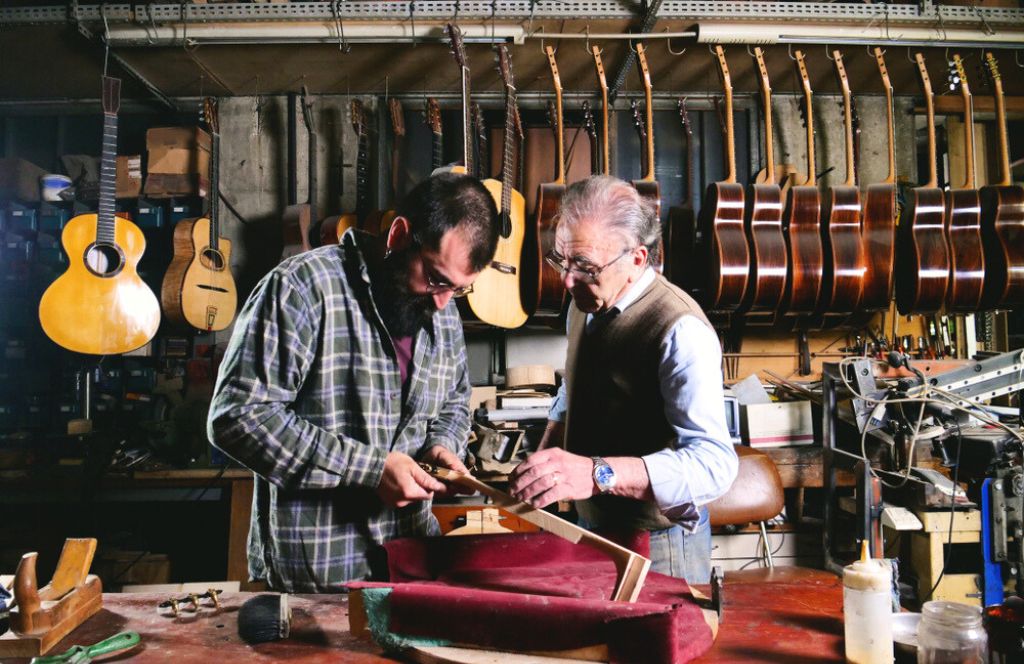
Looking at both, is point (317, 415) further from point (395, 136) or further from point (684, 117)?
point (684, 117)

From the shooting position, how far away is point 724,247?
3.56 metres

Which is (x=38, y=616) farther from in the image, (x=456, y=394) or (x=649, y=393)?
(x=649, y=393)

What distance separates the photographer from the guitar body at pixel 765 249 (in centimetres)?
355

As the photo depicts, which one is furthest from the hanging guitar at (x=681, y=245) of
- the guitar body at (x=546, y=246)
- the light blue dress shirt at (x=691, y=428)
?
the light blue dress shirt at (x=691, y=428)

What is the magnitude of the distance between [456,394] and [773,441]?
221cm

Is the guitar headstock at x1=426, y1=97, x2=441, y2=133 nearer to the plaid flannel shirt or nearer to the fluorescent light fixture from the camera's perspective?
the fluorescent light fixture

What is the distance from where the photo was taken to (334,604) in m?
1.36

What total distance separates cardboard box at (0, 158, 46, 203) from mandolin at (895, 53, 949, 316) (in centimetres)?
544

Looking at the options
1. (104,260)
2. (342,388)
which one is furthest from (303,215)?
Result: (342,388)

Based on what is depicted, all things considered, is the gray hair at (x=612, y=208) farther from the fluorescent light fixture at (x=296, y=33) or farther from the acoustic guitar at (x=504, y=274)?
the fluorescent light fixture at (x=296, y=33)

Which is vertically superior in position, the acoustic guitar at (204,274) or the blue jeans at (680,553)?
the acoustic guitar at (204,274)

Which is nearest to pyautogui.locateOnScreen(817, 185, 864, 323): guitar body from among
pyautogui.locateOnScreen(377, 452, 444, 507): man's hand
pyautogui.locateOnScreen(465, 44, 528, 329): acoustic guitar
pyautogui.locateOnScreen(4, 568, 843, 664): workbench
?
pyautogui.locateOnScreen(465, 44, 528, 329): acoustic guitar

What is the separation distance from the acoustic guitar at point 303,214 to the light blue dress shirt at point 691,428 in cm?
288

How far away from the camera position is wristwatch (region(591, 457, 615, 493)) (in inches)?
56.0
